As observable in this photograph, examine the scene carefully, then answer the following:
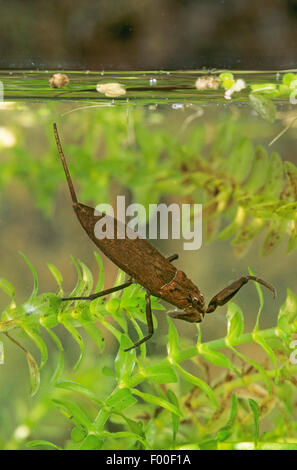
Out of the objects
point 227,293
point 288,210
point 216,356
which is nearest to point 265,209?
point 288,210

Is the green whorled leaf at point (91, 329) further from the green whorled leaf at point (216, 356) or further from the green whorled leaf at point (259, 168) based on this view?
the green whorled leaf at point (259, 168)

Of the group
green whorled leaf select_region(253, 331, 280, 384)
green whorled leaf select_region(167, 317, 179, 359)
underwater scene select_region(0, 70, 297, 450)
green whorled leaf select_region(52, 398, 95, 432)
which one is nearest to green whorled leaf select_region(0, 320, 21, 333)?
underwater scene select_region(0, 70, 297, 450)

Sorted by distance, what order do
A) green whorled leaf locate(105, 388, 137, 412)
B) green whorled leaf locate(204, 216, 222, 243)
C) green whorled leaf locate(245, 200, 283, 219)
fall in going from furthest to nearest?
green whorled leaf locate(204, 216, 222, 243)
green whorled leaf locate(245, 200, 283, 219)
green whorled leaf locate(105, 388, 137, 412)

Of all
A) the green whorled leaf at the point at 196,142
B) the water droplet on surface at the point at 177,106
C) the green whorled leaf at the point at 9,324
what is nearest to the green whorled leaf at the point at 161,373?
the green whorled leaf at the point at 9,324

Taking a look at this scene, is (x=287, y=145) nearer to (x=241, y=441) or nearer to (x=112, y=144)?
(x=112, y=144)

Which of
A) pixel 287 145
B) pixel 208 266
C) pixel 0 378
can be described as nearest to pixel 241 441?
pixel 208 266

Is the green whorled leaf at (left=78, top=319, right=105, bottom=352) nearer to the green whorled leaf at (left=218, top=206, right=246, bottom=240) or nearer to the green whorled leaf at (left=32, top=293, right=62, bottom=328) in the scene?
the green whorled leaf at (left=32, top=293, right=62, bottom=328)
